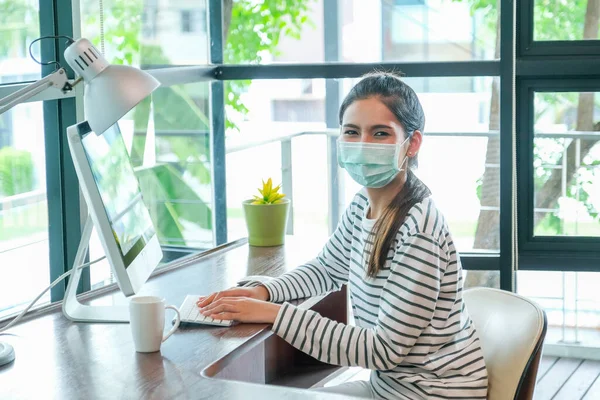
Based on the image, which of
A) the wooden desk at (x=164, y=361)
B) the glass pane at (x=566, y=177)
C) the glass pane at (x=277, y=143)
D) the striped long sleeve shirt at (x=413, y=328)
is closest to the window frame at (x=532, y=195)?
the glass pane at (x=566, y=177)

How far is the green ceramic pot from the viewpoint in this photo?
256 centimetres

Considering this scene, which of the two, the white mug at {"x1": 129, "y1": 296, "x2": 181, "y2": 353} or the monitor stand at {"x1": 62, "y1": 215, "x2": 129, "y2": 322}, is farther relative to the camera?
the monitor stand at {"x1": 62, "y1": 215, "x2": 129, "y2": 322}

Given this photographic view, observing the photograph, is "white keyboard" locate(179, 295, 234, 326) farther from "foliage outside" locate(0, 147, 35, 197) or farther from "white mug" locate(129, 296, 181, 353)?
"foliage outside" locate(0, 147, 35, 197)

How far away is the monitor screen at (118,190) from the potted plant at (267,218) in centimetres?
60

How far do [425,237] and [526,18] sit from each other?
1599mm

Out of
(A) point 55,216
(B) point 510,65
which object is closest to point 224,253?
(A) point 55,216

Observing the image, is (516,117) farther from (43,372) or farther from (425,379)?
(43,372)

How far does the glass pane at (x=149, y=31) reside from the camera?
7.83 ft

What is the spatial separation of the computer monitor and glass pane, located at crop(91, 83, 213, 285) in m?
0.79

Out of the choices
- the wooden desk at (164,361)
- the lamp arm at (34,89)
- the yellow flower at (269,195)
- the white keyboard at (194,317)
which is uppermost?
the lamp arm at (34,89)

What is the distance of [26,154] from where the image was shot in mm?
2178

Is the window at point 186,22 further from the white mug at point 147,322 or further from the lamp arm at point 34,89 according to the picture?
the white mug at point 147,322

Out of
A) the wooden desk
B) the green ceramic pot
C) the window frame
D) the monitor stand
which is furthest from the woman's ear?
the window frame

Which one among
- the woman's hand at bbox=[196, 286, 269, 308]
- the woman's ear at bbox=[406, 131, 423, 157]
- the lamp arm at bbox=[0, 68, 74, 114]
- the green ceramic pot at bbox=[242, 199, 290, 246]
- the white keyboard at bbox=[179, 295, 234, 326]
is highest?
the lamp arm at bbox=[0, 68, 74, 114]
